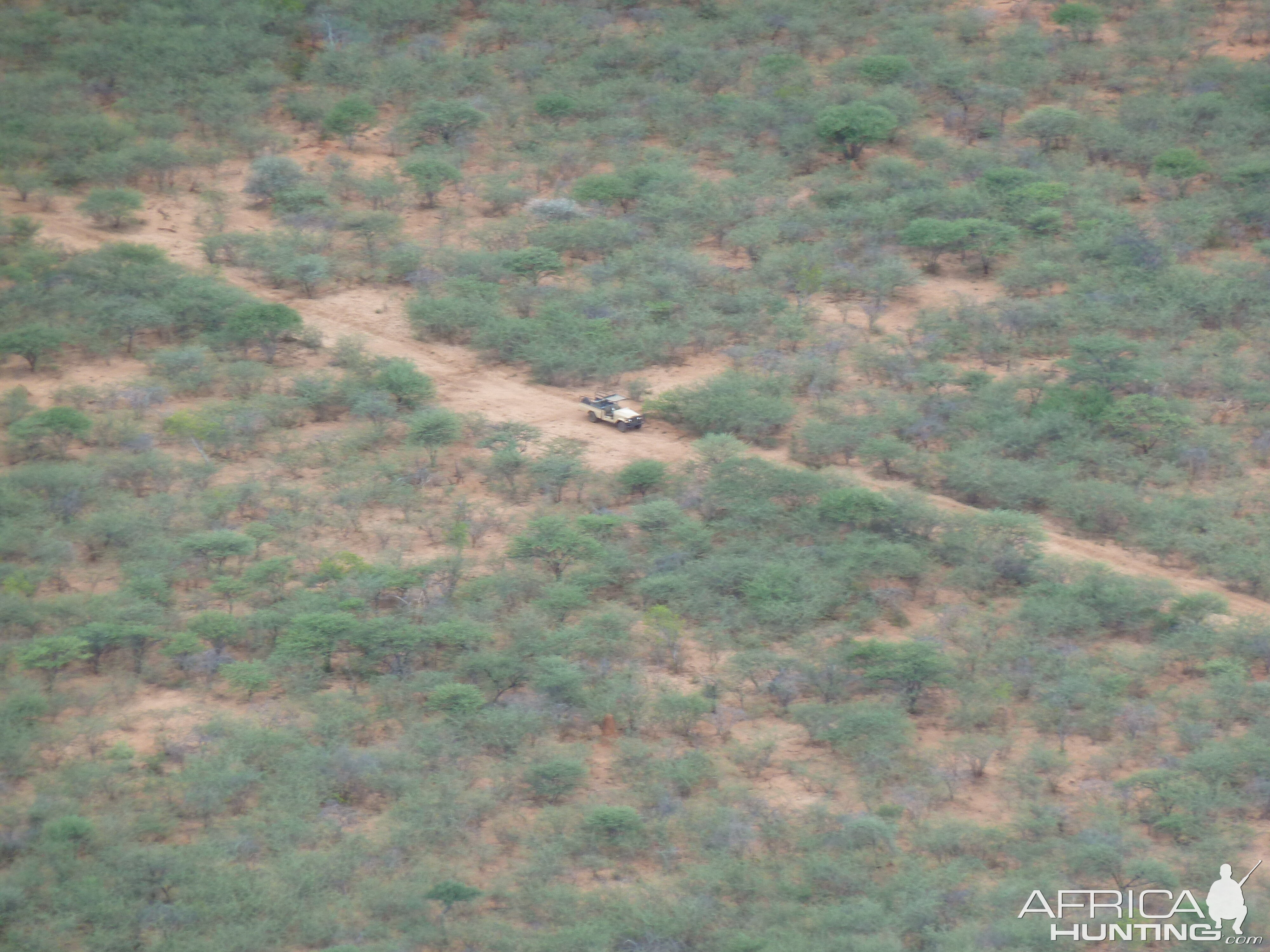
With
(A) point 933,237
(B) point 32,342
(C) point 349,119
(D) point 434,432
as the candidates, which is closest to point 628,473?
(D) point 434,432

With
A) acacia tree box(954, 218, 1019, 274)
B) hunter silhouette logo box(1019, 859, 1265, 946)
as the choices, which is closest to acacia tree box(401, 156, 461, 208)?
acacia tree box(954, 218, 1019, 274)

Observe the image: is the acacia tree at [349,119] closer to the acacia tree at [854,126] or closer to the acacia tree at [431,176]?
the acacia tree at [431,176]

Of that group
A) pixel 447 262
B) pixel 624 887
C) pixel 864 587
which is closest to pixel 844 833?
pixel 624 887

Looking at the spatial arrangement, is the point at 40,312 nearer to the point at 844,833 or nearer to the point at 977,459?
the point at 977,459

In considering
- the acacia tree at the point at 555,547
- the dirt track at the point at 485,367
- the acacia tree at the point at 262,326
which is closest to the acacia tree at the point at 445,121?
the dirt track at the point at 485,367

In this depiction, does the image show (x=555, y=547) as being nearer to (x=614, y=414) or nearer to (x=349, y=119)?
(x=614, y=414)

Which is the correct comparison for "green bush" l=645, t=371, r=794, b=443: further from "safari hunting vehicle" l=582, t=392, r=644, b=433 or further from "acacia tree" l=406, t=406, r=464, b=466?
"acacia tree" l=406, t=406, r=464, b=466

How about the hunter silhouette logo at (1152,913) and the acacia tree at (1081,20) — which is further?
the acacia tree at (1081,20)
